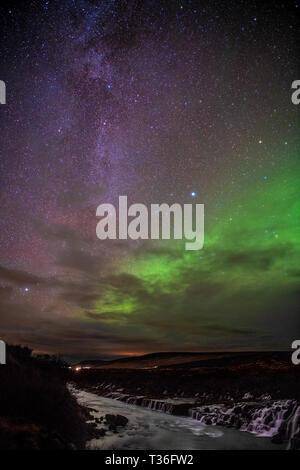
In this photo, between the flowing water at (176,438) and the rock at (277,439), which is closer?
the flowing water at (176,438)

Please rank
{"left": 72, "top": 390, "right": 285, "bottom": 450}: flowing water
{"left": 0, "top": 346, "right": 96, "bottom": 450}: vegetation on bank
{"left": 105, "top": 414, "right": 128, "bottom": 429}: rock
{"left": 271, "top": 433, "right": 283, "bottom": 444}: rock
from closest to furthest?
1. {"left": 0, "top": 346, "right": 96, "bottom": 450}: vegetation on bank
2. {"left": 72, "top": 390, "right": 285, "bottom": 450}: flowing water
3. {"left": 271, "top": 433, "right": 283, "bottom": 444}: rock
4. {"left": 105, "top": 414, "right": 128, "bottom": 429}: rock

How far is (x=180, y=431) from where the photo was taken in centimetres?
2144

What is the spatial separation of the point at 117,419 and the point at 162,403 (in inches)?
605

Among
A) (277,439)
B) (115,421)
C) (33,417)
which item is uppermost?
(33,417)

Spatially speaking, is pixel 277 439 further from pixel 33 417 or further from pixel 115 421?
pixel 33 417

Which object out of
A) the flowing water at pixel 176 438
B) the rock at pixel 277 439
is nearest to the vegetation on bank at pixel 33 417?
the flowing water at pixel 176 438

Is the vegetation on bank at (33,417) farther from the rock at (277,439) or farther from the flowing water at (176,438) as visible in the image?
the rock at (277,439)

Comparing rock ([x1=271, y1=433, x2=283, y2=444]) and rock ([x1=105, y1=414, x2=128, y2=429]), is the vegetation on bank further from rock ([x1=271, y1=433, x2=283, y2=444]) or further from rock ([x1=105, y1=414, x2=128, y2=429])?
rock ([x1=271, y1=433, x2=283, y2=444])

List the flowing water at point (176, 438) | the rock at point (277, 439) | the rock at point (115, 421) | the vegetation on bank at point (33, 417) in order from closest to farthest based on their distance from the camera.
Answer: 1. the vegetation on bank at point (33, 417)
2. the flowing water at point (176, 438)
3. the rock at point (277, 439)
4. the rock at point (115, 421)

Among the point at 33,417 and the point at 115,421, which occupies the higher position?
the point at 33,417

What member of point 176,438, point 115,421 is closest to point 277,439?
point 176,438

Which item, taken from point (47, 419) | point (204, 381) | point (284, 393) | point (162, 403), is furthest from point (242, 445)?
point (204, 381)

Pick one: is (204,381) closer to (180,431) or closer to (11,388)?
(180,431)

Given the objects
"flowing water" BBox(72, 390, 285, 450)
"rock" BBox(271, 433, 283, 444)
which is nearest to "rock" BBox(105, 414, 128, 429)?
"flowing water" BBox(72, 390, 285, 450)
